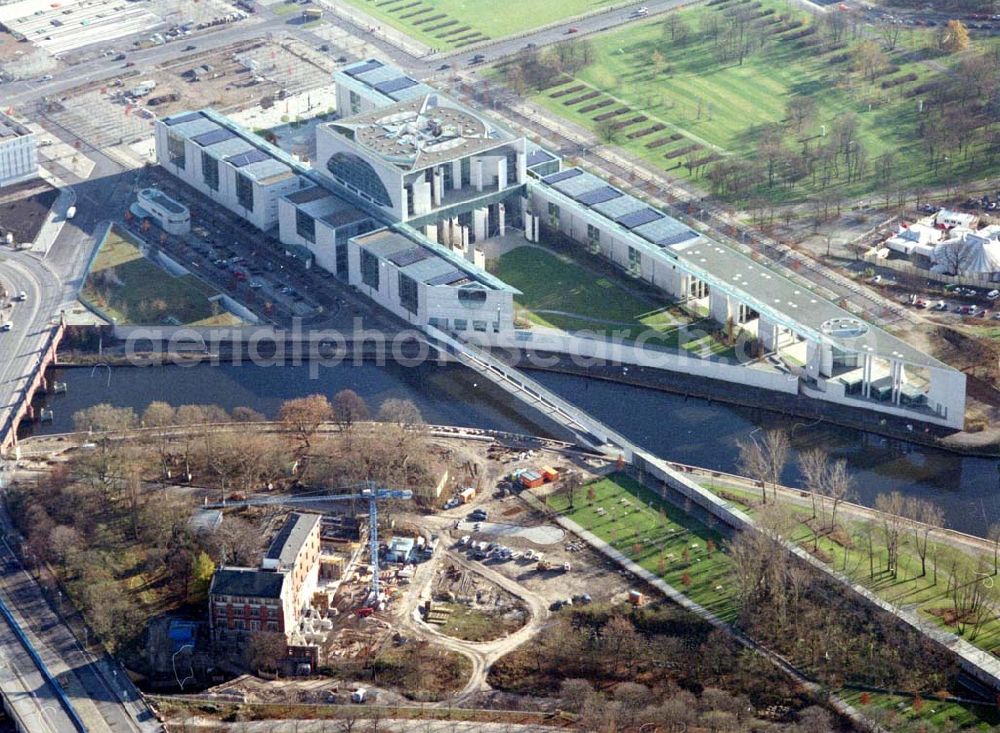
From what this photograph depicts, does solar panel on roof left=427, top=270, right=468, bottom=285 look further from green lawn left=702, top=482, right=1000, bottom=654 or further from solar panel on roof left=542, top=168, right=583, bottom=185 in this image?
green lawn left=702, top=482, right=1000, bottom=654

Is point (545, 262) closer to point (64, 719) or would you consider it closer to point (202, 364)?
point (202, 364)

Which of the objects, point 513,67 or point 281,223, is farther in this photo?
point 513,67

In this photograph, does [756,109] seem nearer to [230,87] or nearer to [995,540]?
[230,87]

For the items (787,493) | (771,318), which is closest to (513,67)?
(771,318)

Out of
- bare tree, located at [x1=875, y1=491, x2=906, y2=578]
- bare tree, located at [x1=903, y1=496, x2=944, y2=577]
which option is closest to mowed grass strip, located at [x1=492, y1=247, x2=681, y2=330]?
bare tree, located at [x1=903, y1=496, x2=944, y2=577]

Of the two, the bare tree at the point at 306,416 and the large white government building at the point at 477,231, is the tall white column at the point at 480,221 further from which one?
the bare tree at the point at 306,416

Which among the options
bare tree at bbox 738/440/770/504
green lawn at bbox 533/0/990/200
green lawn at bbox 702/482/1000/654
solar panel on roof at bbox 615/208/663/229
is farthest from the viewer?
green lawn at bbox 533/0/990/200

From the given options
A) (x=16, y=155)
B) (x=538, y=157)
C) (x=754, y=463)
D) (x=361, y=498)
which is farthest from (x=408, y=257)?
(x=16, y=155)
